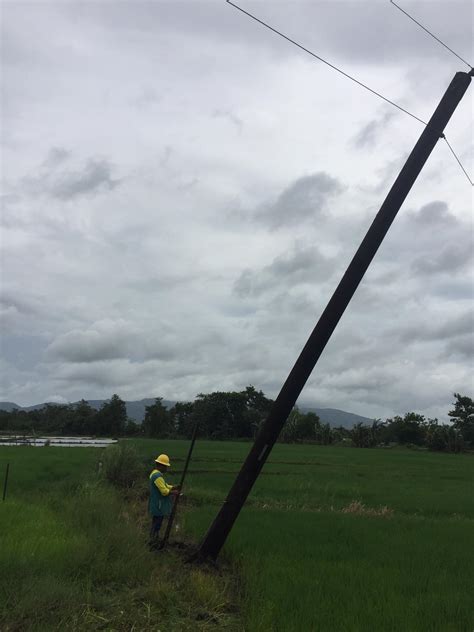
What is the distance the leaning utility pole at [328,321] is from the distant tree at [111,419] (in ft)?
246

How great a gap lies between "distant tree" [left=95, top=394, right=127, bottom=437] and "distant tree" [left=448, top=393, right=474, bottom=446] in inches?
1803

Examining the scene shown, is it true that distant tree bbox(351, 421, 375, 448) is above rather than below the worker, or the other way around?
above

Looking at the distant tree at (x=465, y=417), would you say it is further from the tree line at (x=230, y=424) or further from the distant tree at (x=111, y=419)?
the distant tree at (x=111, y=419)

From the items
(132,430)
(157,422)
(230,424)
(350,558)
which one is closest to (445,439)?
(230,424)

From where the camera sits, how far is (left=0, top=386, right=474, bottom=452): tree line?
68875mm

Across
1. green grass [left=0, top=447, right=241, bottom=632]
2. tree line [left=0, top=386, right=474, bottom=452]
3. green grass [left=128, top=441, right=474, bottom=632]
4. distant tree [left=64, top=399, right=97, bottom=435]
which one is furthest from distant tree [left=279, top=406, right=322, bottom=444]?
green grass [left=0, top=447, right=241, bottom=632]

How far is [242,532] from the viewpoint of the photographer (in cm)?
1104

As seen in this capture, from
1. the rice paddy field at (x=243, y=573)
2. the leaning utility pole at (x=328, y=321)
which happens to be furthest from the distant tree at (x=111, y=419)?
the leaning utility pole at (x=328, y=321)

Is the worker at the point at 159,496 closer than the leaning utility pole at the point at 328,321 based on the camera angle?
No

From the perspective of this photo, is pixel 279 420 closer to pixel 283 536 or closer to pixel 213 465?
pixel 283 536

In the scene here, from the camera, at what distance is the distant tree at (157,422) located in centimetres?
7800

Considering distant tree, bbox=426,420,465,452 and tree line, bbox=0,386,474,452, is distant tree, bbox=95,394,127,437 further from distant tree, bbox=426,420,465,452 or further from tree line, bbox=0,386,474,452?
distant tree, bbox=426,420,465,452

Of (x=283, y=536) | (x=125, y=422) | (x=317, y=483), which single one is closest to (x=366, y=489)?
(x=317, y=483)

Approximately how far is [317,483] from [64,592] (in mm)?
16727
